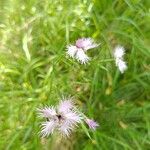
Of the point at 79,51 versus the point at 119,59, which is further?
the point at 119,59

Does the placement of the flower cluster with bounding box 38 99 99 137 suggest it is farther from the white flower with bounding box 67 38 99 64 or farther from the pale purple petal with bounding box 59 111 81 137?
the white flower with bounding box 67 38 99 64

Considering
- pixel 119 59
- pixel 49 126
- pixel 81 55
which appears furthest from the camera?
pixel 119 59

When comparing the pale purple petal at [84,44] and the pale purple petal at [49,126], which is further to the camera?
the pale purple petal at [84,44]

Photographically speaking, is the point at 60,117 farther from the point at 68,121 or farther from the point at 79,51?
the point at 79,51

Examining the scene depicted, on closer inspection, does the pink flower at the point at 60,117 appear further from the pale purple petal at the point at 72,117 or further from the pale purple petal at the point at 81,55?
the pale purple petal at the point at 81,55

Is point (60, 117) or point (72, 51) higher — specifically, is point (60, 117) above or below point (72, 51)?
below

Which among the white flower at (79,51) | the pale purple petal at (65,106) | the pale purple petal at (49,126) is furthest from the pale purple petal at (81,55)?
the pale purple petal at (49,126)

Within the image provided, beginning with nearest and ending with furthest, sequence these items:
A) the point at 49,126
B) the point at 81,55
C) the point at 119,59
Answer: the point at 49,126 < the point at 81,55 < the point at 119,59

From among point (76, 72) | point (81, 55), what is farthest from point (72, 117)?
point (76, 72)

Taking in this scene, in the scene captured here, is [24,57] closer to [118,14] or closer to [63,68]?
[63,68]
